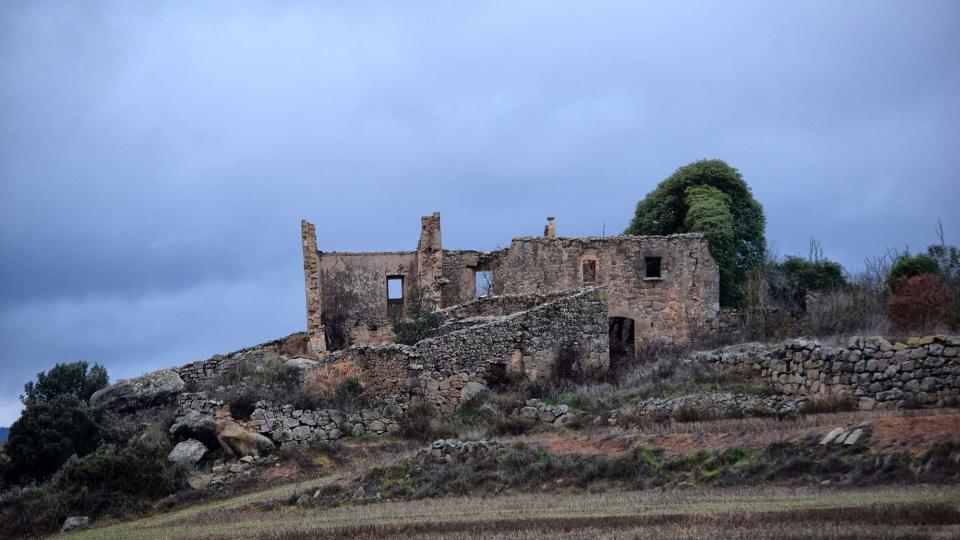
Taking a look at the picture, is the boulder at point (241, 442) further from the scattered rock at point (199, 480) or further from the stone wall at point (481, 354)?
the stone wall at point (481, 354)

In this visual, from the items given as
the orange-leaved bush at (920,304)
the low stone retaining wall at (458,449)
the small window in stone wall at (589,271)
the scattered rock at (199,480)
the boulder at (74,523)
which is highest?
the small window in stone wall at (589,271)

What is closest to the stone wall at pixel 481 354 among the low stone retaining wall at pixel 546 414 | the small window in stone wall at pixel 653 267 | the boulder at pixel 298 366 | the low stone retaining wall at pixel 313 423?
the boulder at pixel 298 366

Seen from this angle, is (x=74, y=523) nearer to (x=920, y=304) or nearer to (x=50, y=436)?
(x=50, y=436)

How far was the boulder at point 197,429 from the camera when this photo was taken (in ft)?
88.8

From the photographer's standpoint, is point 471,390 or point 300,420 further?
point 471,390

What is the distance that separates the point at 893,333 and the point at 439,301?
16.1 m

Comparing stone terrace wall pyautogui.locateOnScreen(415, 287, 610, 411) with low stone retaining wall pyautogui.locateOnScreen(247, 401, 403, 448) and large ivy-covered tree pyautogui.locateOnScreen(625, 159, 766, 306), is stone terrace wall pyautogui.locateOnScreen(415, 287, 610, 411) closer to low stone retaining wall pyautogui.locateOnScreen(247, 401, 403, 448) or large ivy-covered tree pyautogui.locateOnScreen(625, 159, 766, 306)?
low stone retaining wall pyautogui.locateOnScreen(247, 401, 403, 448)

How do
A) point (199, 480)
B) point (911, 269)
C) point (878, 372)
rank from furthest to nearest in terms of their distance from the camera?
1. point (911, 269)
2. point (199, 480)
3. point (878, 372)

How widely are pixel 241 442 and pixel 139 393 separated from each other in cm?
531

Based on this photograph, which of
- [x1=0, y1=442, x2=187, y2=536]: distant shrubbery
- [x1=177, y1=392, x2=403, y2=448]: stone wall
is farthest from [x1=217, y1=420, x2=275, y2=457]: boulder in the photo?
[x1=0, y1=442, x2=187, y2=536]: distant shrubbery

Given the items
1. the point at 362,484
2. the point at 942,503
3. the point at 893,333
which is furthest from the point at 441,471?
the point at 893,333

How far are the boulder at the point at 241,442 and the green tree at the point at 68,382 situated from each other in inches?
425

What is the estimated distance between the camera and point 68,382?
3628 centimetres

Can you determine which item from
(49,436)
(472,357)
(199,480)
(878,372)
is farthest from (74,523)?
(878,372)
